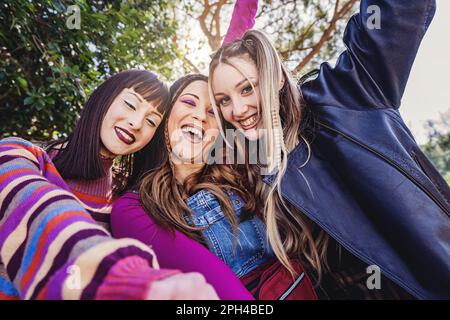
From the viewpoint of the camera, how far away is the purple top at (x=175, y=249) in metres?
1.21

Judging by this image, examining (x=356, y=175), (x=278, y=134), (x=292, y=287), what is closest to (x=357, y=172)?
(x=356, y=175)

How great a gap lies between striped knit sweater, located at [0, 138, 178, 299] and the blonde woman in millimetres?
867

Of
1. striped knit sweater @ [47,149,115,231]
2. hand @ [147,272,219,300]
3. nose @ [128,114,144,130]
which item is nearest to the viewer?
hand @ [147,272,219,300]

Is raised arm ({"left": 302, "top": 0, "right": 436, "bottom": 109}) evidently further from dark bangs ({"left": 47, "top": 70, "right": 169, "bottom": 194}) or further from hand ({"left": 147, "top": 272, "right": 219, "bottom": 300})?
hand ({"left": 147, "top": 272, "right": 219, "bottom": 300})

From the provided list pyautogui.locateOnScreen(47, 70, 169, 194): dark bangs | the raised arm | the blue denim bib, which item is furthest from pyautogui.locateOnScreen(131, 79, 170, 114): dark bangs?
the raised arm

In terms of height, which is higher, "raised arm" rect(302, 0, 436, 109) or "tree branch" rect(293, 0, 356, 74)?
"tree branch" rect(293, 0, 356, 74)

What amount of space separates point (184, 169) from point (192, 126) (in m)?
0.26

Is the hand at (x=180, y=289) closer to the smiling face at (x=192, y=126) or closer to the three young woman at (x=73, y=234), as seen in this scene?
the three young woman at (x=73, y=234)

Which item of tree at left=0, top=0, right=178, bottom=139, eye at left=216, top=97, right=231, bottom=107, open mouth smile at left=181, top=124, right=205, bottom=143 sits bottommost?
open mouth smile at left=181, top=124, right=205, bottom=143

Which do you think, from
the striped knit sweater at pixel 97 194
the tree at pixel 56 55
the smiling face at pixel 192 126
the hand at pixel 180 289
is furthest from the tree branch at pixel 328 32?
the hand at pixel 180 289

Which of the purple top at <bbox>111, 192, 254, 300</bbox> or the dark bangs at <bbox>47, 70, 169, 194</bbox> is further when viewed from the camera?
the dark bangs at <bbox>47, 70, 169, 194</bbox>

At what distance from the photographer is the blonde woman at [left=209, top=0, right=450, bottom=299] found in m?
1.26
